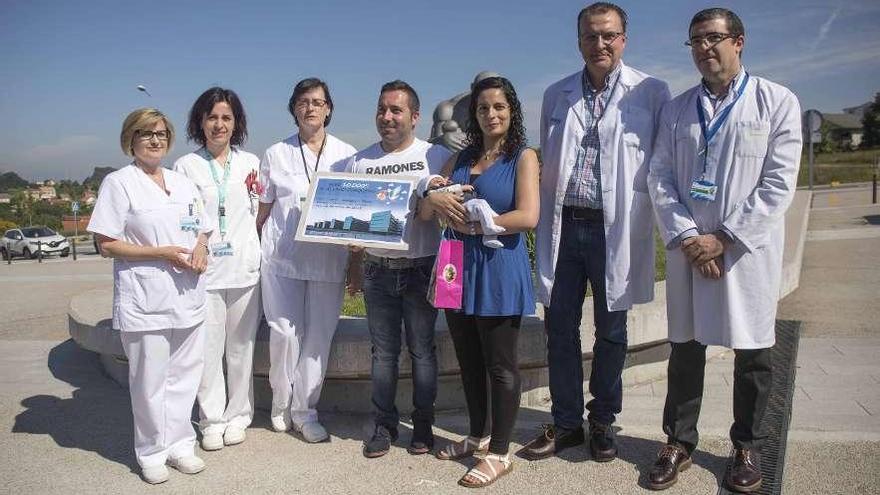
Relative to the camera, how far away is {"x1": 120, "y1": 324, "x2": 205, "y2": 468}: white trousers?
390cm

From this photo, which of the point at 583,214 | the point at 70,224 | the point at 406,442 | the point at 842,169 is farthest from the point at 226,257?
the point at 70,224

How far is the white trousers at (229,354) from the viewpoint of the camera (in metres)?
4.35

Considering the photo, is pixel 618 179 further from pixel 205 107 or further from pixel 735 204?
pixel 205 107

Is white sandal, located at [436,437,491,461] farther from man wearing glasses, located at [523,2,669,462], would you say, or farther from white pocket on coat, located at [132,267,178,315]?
white pocket on coat, located at [132,267,178,315]

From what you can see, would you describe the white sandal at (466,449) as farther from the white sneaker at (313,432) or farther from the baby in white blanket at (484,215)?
the baby in white blanket at (484,215)

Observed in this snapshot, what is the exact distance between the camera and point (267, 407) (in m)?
5.19

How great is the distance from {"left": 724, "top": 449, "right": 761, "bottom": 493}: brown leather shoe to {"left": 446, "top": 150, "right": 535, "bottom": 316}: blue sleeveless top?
1.37 meters

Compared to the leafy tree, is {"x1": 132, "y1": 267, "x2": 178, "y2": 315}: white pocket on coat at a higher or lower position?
lower

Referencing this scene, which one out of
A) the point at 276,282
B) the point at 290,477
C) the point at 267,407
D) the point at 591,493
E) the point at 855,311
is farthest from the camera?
the point at 855,311

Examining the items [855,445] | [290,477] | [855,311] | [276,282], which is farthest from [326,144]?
[855,311]

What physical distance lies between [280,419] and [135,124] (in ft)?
7.04

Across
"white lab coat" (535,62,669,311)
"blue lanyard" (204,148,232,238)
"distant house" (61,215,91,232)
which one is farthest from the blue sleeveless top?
"distant house" (61,215,91,232)

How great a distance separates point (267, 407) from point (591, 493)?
2662 millimetres

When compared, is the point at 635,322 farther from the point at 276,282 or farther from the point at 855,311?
the point at 855,311
